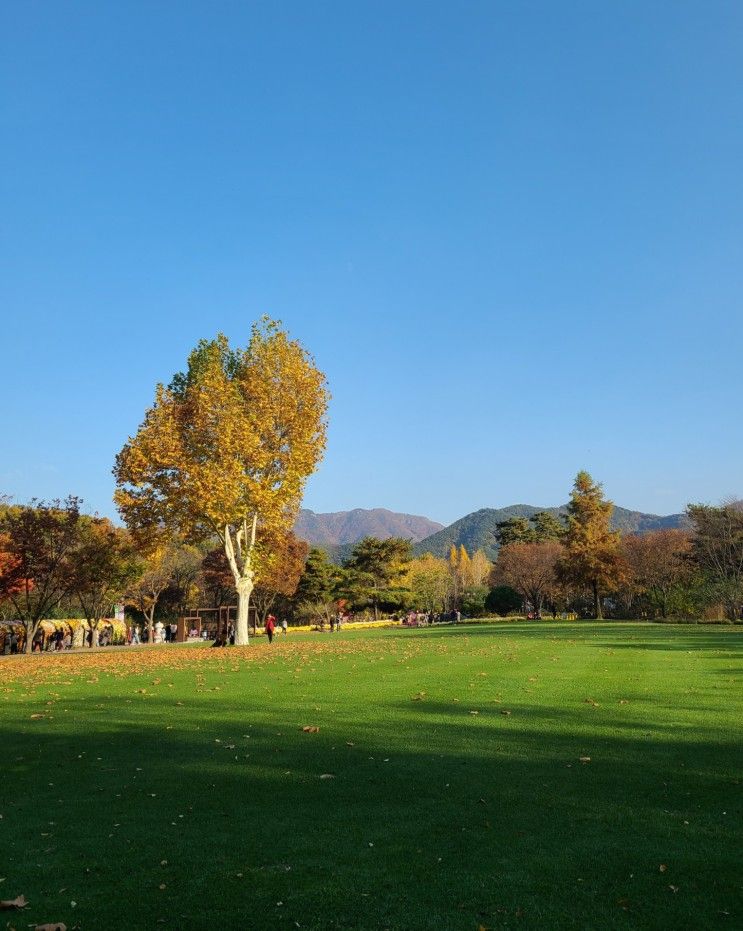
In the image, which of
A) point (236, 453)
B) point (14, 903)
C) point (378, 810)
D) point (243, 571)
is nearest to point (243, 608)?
point (243, 571)

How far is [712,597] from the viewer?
51.9 meters

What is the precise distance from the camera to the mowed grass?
15.0ft

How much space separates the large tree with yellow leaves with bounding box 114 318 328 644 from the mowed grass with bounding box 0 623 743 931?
19.5 m

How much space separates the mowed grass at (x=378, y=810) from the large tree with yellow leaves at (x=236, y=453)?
63.9 ft

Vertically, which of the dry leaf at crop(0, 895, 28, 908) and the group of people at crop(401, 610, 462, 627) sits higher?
the dry leaf at crop(0, 895, 28, 908)

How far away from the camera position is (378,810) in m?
6.54

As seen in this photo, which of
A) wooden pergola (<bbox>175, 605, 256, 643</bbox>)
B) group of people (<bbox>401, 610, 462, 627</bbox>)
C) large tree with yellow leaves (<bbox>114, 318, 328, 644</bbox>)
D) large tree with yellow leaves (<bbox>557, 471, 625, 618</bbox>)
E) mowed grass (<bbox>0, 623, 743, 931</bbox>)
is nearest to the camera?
mowed grass (<bbox>0, 623, 743, 931</bbox>)

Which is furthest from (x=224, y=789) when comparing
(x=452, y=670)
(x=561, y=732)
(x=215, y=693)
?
(x=452, y=670)

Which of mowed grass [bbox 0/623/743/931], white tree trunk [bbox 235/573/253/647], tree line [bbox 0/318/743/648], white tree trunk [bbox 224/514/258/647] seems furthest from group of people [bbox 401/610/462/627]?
mowed grass [bbox 0/623/743/931]

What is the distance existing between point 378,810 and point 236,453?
28.3 meters

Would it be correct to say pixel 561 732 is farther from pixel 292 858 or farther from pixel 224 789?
pixel 292 858

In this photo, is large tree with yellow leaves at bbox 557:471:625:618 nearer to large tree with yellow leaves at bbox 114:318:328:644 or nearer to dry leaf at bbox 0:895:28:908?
large tree with yellow leaves at bbox 114:318:328:644

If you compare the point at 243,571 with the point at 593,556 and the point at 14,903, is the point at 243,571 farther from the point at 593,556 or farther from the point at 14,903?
the point at 593,556

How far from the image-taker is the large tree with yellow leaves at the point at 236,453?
1295 inches
